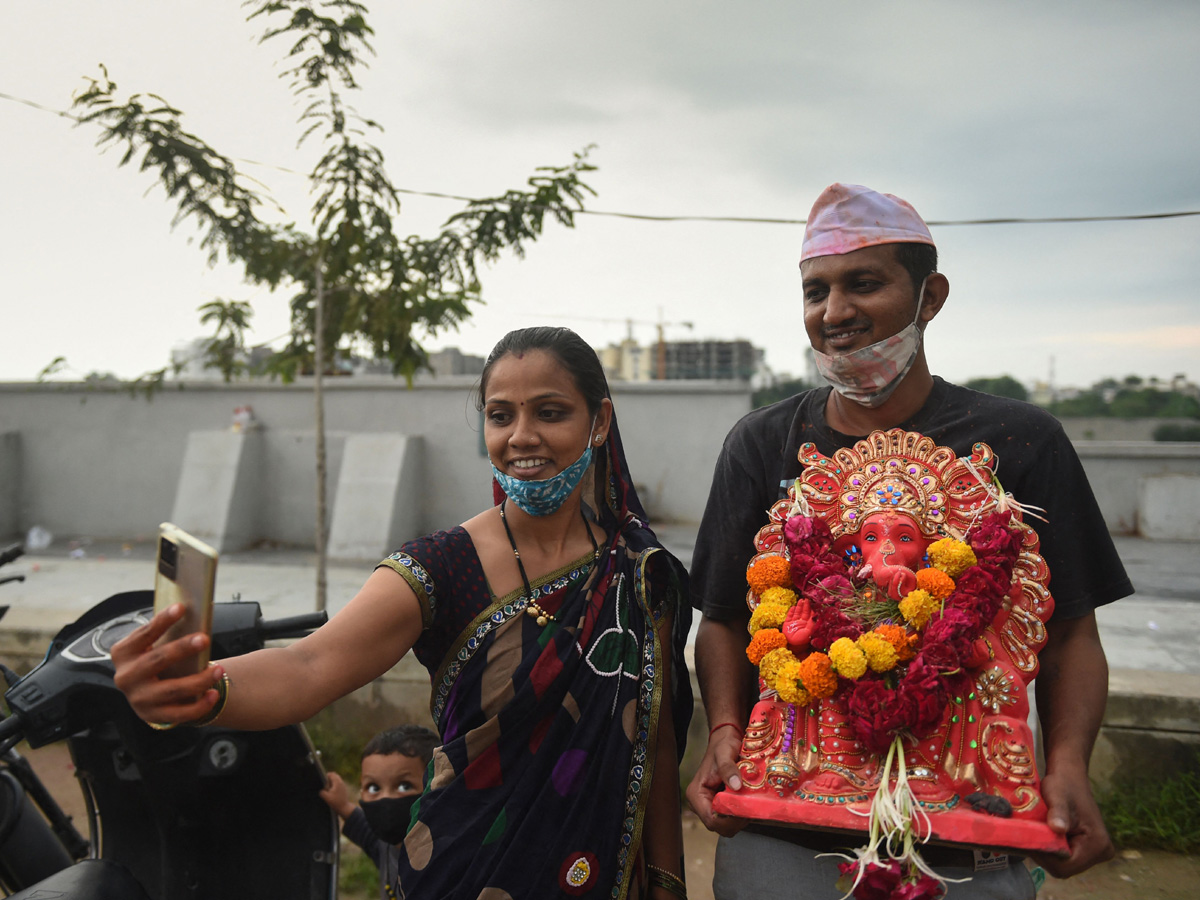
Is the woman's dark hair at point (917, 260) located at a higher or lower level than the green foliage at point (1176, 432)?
higher

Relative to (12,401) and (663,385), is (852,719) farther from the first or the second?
(12,401)

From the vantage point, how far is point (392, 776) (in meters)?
2.58

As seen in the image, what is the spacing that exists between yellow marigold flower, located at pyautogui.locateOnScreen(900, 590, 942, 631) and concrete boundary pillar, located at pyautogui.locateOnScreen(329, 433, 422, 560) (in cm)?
895

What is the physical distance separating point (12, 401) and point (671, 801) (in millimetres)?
14102

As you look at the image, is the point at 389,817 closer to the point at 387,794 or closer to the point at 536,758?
the point at 387,794

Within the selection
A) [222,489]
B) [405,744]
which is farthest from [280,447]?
[405,744]

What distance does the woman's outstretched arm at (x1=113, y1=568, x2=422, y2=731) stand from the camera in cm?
127

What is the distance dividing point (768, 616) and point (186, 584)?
3.70 ft

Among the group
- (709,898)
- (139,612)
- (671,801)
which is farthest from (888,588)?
(709,898)

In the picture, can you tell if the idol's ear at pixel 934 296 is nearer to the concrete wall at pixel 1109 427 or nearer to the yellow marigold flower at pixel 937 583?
the yellow marigold flower at pixel 937 583

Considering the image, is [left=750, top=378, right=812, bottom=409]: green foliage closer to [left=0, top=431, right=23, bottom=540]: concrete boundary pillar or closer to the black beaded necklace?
the black beaded necklace

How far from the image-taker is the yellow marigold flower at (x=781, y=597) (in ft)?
5.99

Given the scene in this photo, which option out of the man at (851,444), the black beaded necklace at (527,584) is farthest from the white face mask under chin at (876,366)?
the black beaded necklace at (527,584)

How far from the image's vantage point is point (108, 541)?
12289 mm
